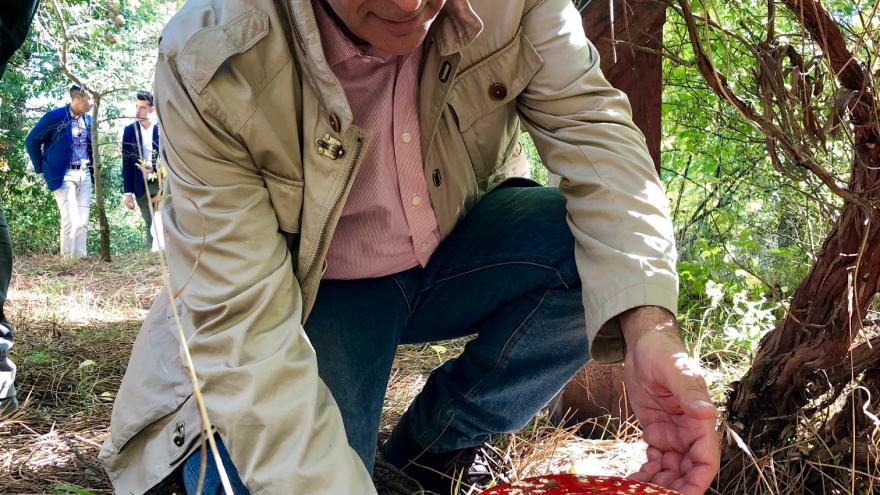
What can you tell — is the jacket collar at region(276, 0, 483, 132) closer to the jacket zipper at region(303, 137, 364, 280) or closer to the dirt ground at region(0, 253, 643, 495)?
the jacket zipper at region(303, 137, 364, 280)

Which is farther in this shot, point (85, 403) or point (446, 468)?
point (85, 403)

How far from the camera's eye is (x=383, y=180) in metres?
1.82

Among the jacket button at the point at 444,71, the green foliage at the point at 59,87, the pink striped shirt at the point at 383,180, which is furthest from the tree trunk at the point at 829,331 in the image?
the green foliage at the point at 59,87

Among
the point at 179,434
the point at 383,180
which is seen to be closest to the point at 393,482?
the point at 179,434

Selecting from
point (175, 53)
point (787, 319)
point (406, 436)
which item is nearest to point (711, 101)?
point (787, 319)

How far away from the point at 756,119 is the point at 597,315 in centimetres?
51

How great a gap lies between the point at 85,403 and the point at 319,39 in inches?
73.9

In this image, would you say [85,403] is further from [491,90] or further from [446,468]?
[491,90]

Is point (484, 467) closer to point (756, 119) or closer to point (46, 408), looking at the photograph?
point (756, 119)

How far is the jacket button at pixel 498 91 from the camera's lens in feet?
5.98

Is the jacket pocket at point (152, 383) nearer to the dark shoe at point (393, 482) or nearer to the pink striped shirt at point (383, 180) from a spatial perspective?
the pink striped shirt at point (383, 180)

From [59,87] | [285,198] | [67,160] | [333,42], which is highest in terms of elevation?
[333,42]

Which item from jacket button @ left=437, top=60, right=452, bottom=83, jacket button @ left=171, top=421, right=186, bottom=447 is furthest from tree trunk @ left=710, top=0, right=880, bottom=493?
jacket button @ left=171, top=421, right=186, bottom=447

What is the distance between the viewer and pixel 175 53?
1536 millimetres
